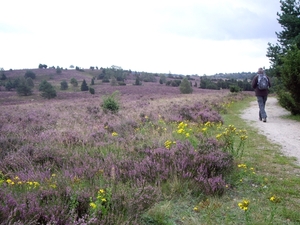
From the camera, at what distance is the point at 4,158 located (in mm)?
5152

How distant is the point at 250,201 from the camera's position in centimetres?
354

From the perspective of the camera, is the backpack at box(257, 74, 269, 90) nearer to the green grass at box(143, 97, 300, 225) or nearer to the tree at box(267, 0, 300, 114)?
the tree at box(267, 0, 300, 114)

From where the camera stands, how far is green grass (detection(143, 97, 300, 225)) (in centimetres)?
302

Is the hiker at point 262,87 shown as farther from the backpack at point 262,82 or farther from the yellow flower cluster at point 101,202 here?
the yellow flower cluster at point 101,202

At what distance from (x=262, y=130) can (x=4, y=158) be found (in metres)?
8.08

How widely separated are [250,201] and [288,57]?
9.79 metres

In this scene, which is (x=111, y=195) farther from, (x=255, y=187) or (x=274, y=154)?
(x=274, y=154)

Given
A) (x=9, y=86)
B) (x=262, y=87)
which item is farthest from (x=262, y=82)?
(x=9, y=86)

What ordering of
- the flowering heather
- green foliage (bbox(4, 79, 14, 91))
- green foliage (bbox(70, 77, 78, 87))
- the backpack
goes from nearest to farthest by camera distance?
the flowering heather < the backpack < green foliage (bbox(4, 79, 14, 91)) < green foliage (bbox(70, 77, 78, 87))

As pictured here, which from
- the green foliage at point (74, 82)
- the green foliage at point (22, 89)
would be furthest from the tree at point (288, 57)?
the green foliage at point (74, 82)

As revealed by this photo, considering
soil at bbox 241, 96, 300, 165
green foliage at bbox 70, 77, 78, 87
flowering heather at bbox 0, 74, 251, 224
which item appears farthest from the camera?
green foliage at bbox 70, 77, 78, 87

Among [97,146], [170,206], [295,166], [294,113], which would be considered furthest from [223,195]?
[294,113]

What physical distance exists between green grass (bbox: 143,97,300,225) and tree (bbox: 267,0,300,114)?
668cm

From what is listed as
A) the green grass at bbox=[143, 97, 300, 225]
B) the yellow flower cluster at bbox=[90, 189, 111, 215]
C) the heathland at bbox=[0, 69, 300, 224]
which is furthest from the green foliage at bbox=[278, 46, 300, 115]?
the yellow flower cluster at bbox=[90, 189, 111, 215]
